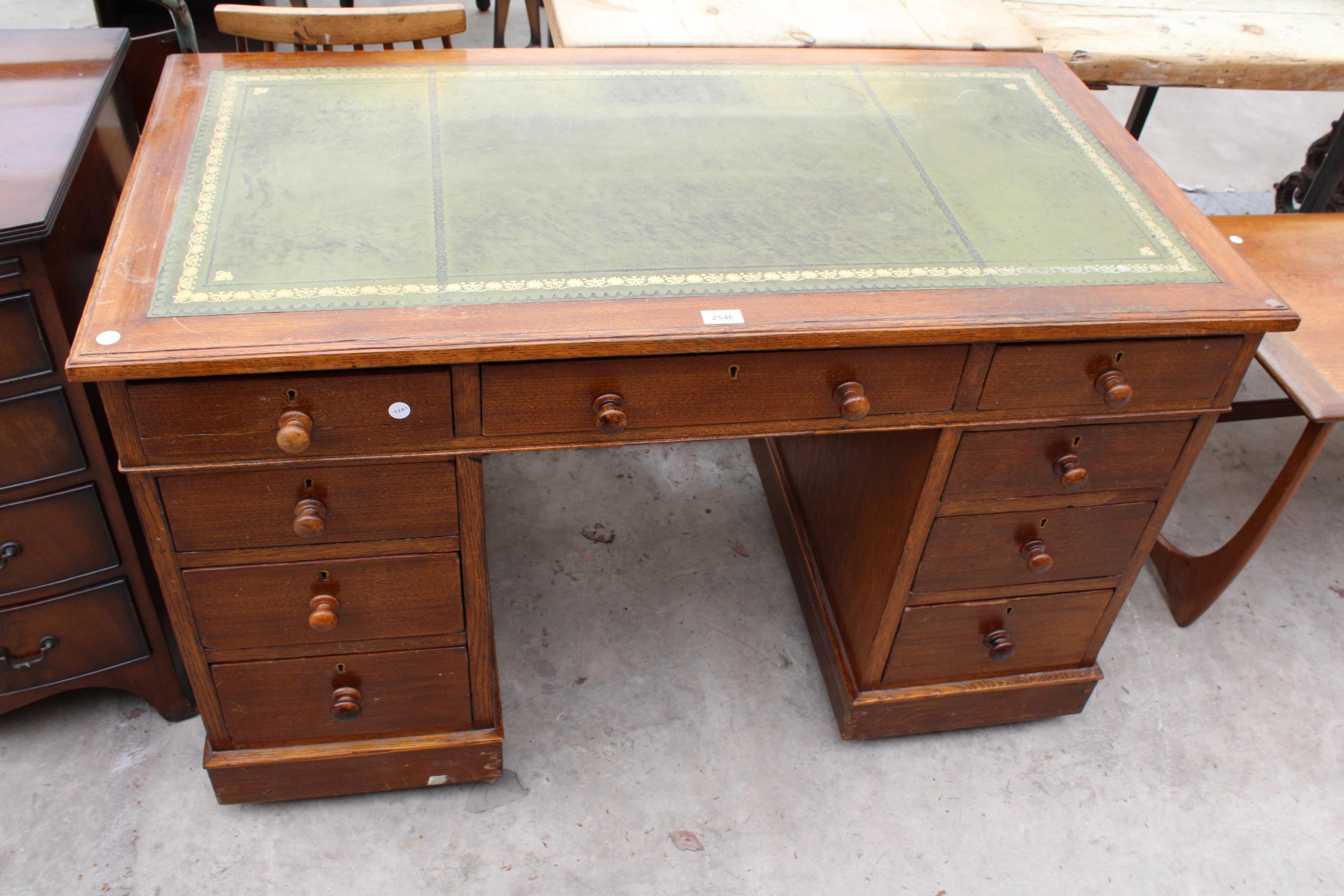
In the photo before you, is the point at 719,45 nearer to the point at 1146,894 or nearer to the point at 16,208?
the point at 16,208

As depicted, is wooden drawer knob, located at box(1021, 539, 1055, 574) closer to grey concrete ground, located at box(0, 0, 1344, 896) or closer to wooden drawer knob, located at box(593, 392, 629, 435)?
grey concrete ground, located at box(0, 0, 1344, 896)

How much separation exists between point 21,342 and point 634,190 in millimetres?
916

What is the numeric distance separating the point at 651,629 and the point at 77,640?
111 centimetres

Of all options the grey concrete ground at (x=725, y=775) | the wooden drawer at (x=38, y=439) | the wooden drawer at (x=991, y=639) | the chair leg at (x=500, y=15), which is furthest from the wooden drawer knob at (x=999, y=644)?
the chair leg at (x=500, y=15)

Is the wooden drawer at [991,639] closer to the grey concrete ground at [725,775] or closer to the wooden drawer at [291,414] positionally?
the grey concrete ground at [725,775]

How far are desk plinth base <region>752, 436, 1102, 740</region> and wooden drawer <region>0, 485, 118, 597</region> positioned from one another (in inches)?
53.1

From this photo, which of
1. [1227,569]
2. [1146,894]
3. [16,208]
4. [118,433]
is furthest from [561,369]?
[1227,569]

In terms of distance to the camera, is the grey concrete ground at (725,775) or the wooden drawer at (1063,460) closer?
the wooden drawer at (1063,460)

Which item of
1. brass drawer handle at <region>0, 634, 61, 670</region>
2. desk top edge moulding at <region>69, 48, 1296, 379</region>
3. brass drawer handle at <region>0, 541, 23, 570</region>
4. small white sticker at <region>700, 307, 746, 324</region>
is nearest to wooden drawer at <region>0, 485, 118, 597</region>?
brass drawer handle at <region>0, 541, 23, 570</region>

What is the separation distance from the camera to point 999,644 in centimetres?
196

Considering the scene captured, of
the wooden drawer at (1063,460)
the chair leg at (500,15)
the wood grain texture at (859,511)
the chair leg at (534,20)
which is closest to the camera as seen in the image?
the wooden drawer at (1063,460)

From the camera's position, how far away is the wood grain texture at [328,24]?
1874mm

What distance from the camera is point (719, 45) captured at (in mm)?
2084

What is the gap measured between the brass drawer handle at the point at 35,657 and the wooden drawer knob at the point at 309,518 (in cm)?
67
